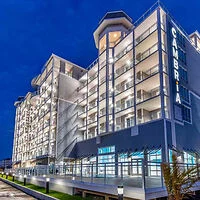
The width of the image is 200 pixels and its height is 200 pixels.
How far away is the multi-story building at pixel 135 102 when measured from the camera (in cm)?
2303

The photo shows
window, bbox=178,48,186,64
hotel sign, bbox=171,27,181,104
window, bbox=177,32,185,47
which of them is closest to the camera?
hotel sign, bbox=171,27,181,104

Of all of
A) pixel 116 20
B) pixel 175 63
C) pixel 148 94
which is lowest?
pixel 148 94

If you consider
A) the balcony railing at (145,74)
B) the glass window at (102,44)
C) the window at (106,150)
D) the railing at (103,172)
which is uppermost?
the glass window at (102,44)

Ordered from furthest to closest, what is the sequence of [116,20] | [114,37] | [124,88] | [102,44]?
[102,44] < [114,37] < [116,20] < [124,88]

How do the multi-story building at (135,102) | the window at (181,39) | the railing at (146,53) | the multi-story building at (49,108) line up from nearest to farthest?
the multi-story building at (135,102), the railing at (146,53), the window at (181,39), the multi-story building at (49,108)

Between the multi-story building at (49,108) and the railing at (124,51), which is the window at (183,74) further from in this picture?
the multi-story building at (49,108)

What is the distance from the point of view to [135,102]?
26.4 metres

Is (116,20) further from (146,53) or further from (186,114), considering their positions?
(186,114)

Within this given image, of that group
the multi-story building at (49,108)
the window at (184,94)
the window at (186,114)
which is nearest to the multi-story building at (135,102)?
the window at (186,114)

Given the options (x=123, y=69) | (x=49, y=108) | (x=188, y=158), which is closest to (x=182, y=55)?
(x=123, y=69)

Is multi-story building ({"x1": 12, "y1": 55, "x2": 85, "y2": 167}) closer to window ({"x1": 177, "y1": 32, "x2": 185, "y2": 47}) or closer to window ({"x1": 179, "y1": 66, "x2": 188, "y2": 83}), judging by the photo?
window ({"x1": 179, "y1": 66, "x2": 188, "y2": 83})

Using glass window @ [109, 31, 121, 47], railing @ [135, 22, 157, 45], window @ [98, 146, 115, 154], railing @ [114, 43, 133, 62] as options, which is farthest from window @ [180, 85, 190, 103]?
glass window @ [109, 31, 121, 47]

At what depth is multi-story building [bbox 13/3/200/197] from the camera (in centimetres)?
2303

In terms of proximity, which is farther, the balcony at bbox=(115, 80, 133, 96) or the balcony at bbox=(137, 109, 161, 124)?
the balcony at bbox=(115, 80, 133, 96)
